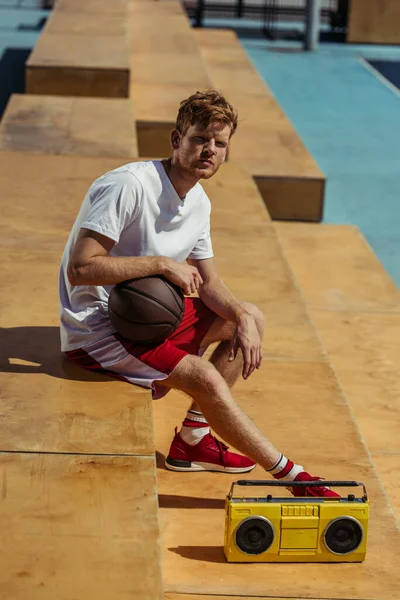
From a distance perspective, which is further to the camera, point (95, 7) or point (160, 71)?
point (95, 7)

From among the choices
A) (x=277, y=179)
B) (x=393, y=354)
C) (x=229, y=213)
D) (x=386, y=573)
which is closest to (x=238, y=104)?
(x=277, y=179)

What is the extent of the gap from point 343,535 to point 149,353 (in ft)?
3.39

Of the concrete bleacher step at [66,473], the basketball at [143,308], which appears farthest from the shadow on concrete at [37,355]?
the basketball at [143,308]

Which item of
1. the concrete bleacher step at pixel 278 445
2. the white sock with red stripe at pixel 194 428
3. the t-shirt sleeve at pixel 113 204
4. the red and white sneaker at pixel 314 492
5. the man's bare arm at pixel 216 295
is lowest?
the concrete bleacher step at pixel 278 445

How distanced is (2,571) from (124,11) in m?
13.6

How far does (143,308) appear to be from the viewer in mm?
4020

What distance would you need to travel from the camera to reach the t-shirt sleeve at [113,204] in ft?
12.9

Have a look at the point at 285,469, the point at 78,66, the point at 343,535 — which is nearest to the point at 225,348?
the point at 285,469

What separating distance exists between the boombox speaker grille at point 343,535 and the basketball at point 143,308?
1011 mm

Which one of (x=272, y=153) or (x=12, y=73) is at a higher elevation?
(x=272, y=153)

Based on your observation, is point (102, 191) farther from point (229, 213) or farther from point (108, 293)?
point (229, 213)

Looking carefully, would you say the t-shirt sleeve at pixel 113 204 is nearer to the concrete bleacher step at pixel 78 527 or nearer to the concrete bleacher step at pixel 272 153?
the concrete bleacher step at pixel 78 527

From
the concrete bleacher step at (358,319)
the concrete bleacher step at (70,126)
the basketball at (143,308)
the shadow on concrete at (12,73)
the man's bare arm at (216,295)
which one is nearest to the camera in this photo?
the basketball at (143,308)

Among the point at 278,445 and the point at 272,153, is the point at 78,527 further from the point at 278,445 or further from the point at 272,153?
the point at 272,153
